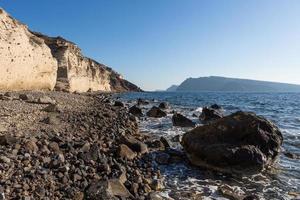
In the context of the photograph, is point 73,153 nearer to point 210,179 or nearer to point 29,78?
point 210,179

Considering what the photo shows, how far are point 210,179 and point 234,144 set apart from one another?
2.08 m

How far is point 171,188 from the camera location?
972 centimetres

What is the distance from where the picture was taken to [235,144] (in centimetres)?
1224

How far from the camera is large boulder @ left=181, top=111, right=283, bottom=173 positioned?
1156cm

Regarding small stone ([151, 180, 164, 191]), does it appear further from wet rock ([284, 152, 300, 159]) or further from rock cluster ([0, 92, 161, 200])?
wet rock ([284, 152, 300, 159])

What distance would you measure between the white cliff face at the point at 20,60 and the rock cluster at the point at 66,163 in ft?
55.8

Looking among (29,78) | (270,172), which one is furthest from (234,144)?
(29,78)

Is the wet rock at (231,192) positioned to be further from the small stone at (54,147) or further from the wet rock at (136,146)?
the small stone at (54,147)

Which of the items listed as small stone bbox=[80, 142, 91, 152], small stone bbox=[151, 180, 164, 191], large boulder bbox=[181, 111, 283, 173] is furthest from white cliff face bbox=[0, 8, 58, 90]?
small stone bbox=[151, 180, 164, 191]

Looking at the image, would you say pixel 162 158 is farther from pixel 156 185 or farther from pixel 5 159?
pixel 5 159

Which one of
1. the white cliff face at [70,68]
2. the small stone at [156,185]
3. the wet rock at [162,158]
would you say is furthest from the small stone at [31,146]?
the white cliff face at [70,68]

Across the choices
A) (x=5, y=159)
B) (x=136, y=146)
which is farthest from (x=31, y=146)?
(x=136, y=146)

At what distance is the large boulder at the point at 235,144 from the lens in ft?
37.9

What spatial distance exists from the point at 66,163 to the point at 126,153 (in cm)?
304
